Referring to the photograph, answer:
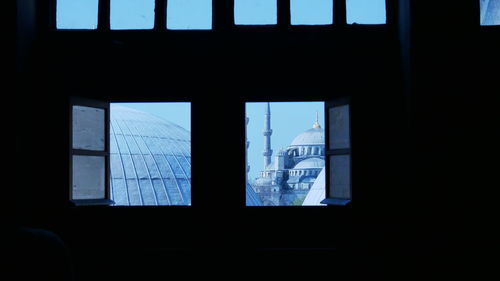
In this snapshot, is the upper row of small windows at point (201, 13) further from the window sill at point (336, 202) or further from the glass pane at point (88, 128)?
the window sill at point (336, 202)

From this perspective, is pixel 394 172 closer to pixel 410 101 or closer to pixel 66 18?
pixel 410 101

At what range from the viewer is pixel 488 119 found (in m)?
4.45

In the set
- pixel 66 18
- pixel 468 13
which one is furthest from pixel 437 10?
pixel 66 18

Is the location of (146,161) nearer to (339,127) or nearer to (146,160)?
(146,160)

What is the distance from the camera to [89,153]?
4906 mm

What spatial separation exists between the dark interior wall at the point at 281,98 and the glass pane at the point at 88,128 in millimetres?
128

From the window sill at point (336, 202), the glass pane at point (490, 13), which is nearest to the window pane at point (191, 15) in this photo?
the window sill at point (336, 202)

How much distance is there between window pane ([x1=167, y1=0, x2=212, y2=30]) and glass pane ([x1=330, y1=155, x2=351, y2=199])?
1.85m

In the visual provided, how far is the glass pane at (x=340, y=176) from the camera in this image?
15.9 feet

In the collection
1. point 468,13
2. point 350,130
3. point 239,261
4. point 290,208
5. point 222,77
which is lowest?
point 239,261

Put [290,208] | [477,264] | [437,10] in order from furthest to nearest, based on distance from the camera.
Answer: [290,208] < [437,10] < [477,264]

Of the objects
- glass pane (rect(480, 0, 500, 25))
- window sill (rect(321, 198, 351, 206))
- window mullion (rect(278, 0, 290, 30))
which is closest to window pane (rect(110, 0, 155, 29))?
window mullion (rect(278, 0, 290, 30))

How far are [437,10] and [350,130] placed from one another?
1335mm

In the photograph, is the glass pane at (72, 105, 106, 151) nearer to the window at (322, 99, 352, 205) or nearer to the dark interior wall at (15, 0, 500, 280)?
the dark interior wall at (15, 0, 500, 280)
